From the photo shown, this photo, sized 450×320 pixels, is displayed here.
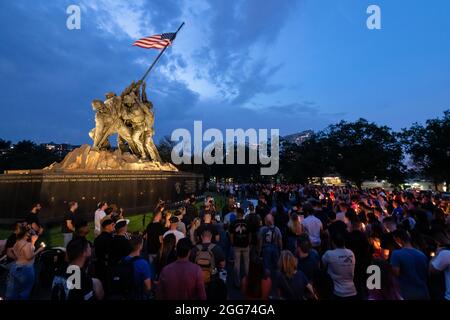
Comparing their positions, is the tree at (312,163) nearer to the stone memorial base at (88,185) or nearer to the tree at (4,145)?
the stone memorial base at (88,185)

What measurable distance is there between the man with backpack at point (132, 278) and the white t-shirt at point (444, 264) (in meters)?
4.24

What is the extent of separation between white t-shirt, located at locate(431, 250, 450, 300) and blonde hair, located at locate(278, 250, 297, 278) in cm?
227

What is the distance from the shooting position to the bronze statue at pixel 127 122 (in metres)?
17.3

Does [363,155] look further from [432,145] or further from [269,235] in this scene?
[269,235]

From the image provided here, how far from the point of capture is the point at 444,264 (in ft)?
12.7

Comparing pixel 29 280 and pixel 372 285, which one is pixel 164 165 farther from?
pixel 372 285

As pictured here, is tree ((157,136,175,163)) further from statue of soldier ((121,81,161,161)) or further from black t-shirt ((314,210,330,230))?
black t-shirt ((314,210,330,230))

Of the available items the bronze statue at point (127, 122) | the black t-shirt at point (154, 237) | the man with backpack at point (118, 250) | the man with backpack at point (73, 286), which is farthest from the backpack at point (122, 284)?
the bronze statue at point (127, 122)

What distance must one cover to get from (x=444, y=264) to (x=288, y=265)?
243 centimetres

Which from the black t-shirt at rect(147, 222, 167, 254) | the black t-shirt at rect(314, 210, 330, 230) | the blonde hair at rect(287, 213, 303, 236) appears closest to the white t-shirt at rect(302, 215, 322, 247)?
the blonde hair at rect(287, 213, 303, 236)

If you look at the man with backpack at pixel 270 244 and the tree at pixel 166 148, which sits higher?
the tree at pixel 166 148

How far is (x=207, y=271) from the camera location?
13.2 ft

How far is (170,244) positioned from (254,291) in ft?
6.66
